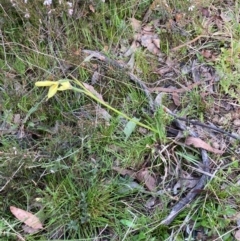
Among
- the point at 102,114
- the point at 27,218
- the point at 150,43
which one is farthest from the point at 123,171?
the point at 150,43

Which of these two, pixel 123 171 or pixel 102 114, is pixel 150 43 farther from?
pixel 123 171

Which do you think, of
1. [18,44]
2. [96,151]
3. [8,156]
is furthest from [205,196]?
[18,44]

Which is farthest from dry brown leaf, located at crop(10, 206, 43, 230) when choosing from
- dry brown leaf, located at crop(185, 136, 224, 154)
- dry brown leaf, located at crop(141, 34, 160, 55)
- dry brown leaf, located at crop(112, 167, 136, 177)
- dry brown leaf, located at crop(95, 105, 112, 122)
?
dry brown leaf, located at crop(141, 34, 160, 55)

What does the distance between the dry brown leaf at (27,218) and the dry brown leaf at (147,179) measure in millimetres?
457

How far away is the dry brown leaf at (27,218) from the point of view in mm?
1875

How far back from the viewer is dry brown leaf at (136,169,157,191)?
2002 mm

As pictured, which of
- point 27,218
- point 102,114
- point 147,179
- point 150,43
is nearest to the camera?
point 27,218

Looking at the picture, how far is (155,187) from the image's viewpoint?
6.57 ft

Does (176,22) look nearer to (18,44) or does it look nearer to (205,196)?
(18,44)

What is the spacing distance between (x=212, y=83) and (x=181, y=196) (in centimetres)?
65

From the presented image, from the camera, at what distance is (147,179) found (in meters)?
2.01

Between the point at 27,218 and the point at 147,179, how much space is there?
521 mm

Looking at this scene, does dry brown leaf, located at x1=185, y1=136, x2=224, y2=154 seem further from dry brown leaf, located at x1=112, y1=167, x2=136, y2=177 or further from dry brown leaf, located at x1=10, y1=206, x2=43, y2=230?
dry brown leaf, located at x1=10, y1=206, x2=43, y2=230

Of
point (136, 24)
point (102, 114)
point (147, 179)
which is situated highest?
point (136, 24)
